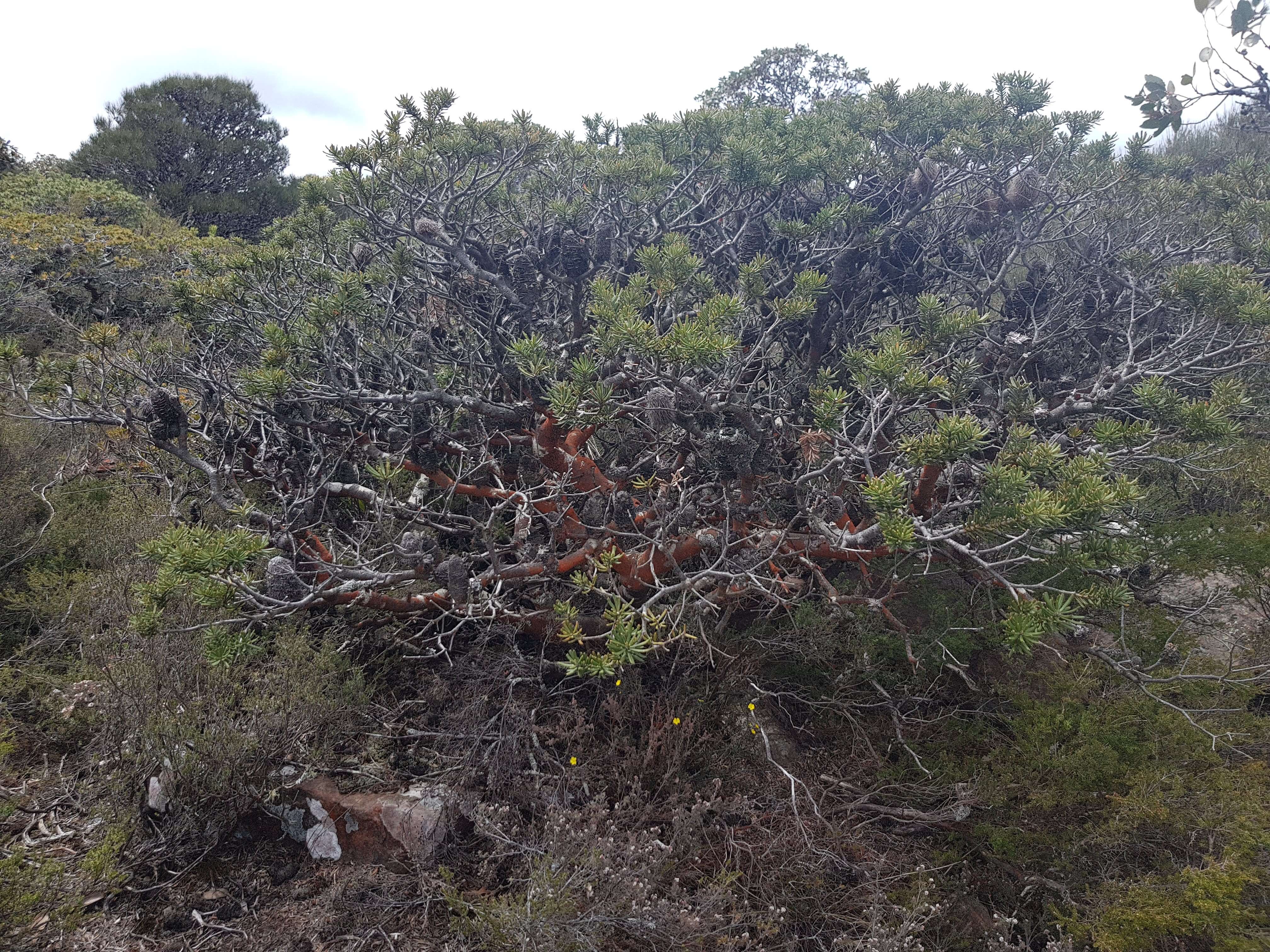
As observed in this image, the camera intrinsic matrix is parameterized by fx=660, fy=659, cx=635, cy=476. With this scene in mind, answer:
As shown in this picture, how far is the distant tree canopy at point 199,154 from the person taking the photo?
15.4m

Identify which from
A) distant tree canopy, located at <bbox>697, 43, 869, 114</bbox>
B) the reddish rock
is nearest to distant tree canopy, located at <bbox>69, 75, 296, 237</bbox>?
distant tree canopy, located at <bbox>697, 43, 869, 114</bbox>

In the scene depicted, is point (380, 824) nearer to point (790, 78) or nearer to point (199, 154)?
point (790, 78)

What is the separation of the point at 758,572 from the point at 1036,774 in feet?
5.00

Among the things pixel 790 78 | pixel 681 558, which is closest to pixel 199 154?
pixel 790 78

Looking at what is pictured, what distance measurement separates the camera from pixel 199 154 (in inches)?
643

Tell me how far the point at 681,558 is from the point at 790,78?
13004 millimetres

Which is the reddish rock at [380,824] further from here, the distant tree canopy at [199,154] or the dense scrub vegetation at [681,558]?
the distant tree canopy at [199,154]

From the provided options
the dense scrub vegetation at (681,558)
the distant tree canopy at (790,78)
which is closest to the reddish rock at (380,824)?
the dense scrub vegetation at (681,558)

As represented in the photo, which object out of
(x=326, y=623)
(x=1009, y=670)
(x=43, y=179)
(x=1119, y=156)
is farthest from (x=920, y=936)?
(x=43, y=179)

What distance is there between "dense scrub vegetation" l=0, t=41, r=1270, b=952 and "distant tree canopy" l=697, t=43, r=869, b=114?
8.92 m

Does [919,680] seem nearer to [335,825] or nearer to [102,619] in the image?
[335,825]

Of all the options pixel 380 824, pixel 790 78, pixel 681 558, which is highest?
pixel 790 78

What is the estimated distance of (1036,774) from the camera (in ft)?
9.80

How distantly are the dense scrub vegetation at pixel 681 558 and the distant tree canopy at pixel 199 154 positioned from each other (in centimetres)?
1294
